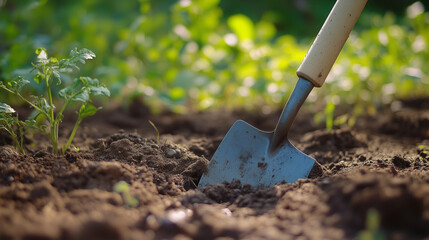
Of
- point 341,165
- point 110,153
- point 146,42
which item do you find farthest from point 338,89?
point 110,153

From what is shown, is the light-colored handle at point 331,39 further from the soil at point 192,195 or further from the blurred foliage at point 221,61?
the blurred foliage at point 221,61

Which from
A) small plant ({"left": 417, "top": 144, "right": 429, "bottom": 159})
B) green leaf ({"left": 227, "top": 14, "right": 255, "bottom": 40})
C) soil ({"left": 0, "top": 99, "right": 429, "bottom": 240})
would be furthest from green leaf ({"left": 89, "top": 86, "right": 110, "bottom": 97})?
green leaf ({"left": 227, "top": 14, "right": 255, "bottom": 40})

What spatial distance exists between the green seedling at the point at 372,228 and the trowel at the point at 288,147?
0.59 meters

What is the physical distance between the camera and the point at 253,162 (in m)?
1.85

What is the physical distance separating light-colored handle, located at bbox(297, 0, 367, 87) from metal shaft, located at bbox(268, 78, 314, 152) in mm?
60

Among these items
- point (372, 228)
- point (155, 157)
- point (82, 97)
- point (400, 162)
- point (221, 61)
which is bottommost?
point (155, 157)

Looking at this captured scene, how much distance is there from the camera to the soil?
109cm

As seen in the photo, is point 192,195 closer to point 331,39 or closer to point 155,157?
point 155,157

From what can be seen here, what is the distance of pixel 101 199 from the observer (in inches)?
49.8

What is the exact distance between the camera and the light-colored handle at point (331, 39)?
5.80ft

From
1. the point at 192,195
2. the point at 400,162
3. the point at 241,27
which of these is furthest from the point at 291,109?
the point at 241,27

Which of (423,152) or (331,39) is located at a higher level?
(331,39)

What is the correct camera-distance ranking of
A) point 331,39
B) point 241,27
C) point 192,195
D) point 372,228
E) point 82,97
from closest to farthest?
1. point 372,228
2. point 192,195
3. point 82,97
4. point 331,39
5. point 241,27

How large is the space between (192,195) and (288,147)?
60 cm
